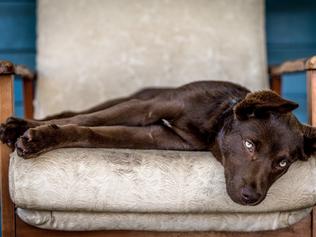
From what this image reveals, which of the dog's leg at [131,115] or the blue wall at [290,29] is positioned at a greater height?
the blue wall at [290,29]

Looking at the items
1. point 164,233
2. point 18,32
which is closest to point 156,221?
point 164,233

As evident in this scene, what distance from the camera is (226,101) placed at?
6.08ft

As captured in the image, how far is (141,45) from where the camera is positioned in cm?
260

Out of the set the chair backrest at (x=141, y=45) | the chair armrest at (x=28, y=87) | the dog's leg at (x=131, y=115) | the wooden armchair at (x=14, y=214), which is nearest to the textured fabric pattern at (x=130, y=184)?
the wooden armchair at (x=14, y=214)

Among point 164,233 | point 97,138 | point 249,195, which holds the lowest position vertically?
point 164,233

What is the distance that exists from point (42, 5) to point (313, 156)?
1.46m

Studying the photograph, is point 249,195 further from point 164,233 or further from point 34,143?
point 34,143

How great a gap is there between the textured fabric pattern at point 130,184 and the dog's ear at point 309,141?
0.09 metres

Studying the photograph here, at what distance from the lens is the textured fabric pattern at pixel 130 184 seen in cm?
153

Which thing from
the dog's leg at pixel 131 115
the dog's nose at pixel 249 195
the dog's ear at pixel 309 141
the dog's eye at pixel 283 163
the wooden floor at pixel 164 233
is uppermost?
the dog's leg at pixel 131 115

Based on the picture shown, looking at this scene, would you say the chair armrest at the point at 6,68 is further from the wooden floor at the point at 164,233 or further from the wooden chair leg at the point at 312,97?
the wooden chair leg at the point at 312,97

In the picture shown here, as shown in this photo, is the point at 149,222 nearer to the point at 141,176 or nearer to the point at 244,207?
the point at 141,176

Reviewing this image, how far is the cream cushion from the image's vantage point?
153 cm

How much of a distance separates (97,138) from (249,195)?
0.49 meters
